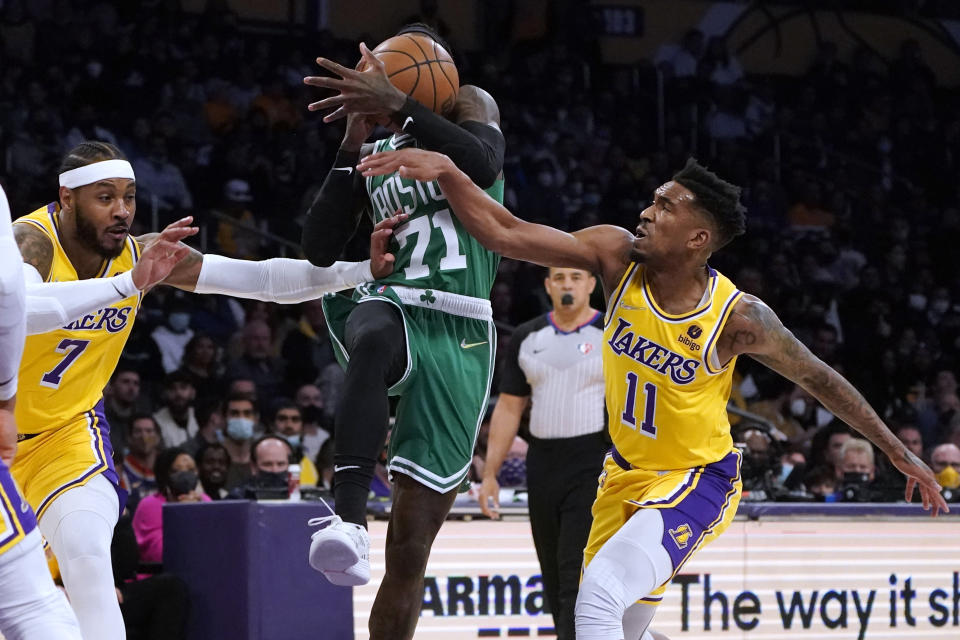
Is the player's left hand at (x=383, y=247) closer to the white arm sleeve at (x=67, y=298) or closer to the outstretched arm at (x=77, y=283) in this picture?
the outstretched arm at (x=77, y=283)

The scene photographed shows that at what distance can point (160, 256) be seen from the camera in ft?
14.1

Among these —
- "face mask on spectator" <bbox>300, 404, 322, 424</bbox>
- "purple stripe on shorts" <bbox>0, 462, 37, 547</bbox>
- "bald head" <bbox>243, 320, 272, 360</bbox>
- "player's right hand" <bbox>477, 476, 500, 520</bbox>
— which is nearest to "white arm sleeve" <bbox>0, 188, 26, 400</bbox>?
"purple stripe on shorts" <bbox>0, 462, 37, 547</bbox>

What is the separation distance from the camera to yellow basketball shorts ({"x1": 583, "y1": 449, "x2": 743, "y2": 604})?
15.1 feet

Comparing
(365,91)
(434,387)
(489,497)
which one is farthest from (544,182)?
(365,91)

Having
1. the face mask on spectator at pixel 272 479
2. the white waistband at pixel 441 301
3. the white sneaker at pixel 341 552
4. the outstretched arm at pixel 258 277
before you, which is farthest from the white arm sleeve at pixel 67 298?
the face mask on spectator at pixel 272 479

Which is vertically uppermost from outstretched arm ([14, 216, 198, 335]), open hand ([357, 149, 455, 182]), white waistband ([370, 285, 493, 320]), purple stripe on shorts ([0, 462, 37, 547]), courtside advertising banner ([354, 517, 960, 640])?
open hand ([357, 149, 455, 182])

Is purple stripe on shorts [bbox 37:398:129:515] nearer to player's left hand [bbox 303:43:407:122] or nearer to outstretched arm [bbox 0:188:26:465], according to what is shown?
outstretched arm [bbox 0:188:26:465]

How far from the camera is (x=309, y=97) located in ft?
43.2

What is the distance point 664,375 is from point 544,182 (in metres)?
8.79

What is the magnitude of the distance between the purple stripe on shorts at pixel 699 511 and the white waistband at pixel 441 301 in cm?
98

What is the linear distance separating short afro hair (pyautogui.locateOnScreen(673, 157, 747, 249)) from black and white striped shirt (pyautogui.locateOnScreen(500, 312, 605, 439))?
2.08 metres

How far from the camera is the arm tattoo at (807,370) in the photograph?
4793mm

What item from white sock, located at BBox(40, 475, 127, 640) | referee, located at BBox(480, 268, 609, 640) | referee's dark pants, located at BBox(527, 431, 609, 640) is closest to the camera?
white sock, located at BBox(40, 475, 127, 640)

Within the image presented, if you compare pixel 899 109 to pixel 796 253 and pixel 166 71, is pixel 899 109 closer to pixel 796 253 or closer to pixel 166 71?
pixel 796 253
